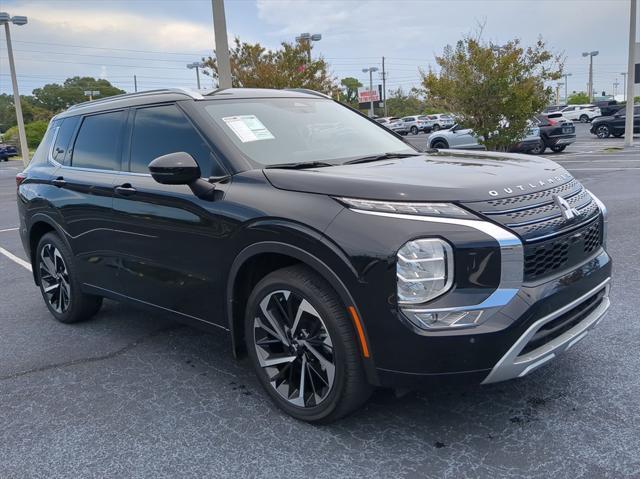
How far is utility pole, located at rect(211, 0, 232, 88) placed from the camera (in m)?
10.6

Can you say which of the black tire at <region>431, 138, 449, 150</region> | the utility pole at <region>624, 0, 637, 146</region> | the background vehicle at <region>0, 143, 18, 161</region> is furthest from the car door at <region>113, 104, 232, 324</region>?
the background vehicle at <region>0, 143, 18, 161</region>

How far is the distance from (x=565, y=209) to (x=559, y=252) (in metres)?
0.26

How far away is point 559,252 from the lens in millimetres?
2934

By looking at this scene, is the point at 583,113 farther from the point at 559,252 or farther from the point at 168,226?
the point at 168,226

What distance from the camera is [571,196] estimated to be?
3246 mm

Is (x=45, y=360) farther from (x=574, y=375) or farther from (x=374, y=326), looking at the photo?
(x=574, y=375)

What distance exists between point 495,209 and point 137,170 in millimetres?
2480

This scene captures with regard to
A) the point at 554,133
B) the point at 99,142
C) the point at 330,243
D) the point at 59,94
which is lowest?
the point at 554,133

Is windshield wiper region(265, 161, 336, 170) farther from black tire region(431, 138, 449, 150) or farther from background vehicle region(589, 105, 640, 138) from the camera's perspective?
background vehicle region(589, 105, 640, 138)

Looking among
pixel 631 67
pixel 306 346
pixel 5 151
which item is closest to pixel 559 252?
pixel 306 346

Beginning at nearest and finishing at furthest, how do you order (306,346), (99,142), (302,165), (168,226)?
(306,346) → (302,165) → (168,226) → (99,142)

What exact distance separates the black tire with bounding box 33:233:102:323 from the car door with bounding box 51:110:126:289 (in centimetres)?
19

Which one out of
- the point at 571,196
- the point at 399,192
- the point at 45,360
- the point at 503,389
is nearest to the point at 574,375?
the point at 503,389

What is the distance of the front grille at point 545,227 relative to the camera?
108 inches
